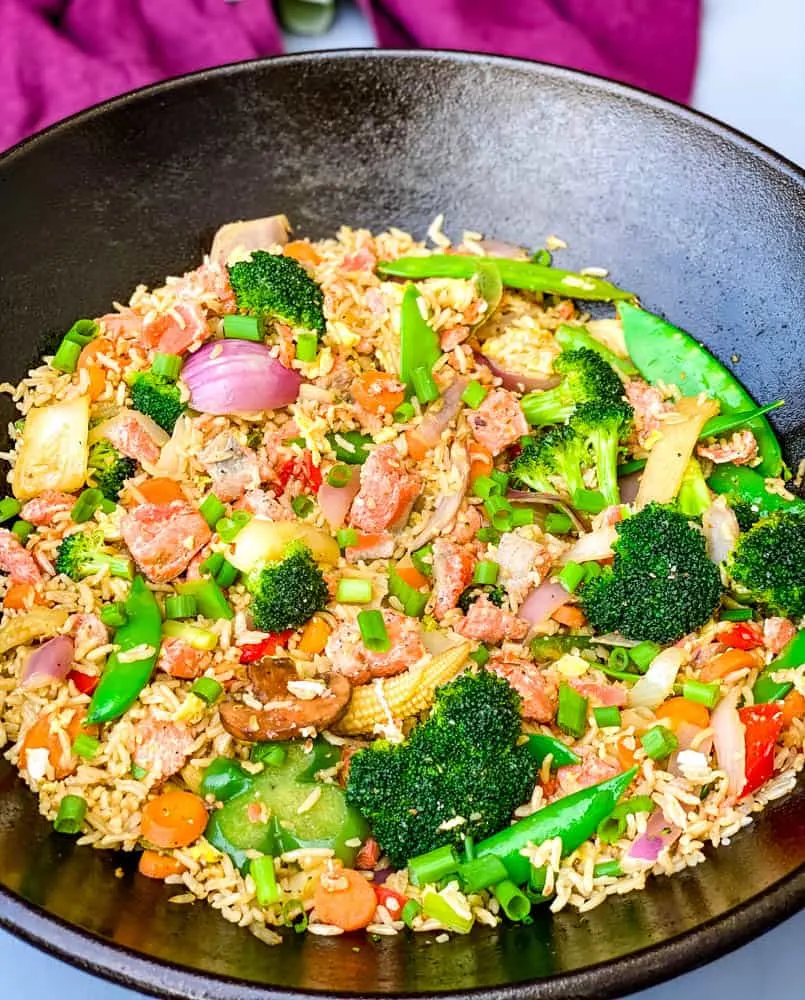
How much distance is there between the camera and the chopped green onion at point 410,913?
2.95 metres

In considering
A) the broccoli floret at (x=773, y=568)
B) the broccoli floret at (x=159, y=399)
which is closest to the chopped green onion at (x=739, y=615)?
the broccoli floret at (x=773, y=568)

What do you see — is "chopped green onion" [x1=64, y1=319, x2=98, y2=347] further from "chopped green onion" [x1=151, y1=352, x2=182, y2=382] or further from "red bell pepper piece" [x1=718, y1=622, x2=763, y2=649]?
"red bell pepper piece" [x1=718, y1=622, x2=763, y2=649]

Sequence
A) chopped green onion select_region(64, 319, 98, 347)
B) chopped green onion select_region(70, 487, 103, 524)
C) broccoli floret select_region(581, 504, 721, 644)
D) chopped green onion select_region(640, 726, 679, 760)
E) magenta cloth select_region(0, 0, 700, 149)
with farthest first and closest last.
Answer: magenta cloth select_region(0, 0, 700, 149)
chopped green onion select_region(64, 319, 98, 347)
chopped green onion select_region(70, 487, 103, 524)
broccoli floret select_region(581, 504, 721, 644)
chopped green onion select_region(640, 726, 679, 760)

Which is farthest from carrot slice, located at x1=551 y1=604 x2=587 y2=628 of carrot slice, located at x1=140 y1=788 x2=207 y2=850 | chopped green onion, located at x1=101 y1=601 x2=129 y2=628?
chopped green onion, located at x1=101 y1=601 x2=129 y2=628

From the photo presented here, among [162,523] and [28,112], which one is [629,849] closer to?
[162,523]

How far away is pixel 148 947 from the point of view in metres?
2.65

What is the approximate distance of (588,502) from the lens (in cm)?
368

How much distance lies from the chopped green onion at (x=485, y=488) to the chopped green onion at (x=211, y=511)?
2.75 ft

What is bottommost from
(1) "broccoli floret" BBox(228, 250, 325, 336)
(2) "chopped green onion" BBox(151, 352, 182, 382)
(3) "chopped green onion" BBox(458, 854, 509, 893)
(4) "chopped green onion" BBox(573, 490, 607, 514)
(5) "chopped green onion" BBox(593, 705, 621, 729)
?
(3) "chopped green onion" BBox(458, 854, 509, 893)

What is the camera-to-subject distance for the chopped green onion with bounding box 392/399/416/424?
12.5ft

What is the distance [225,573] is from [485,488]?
895mm

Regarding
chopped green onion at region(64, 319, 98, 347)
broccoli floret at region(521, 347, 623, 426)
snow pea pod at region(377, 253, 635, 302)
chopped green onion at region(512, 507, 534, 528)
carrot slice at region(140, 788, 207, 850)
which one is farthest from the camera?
snow pea pod at region(377, 253, 635, 302)

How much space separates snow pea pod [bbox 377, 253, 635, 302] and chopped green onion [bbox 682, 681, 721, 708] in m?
1.61

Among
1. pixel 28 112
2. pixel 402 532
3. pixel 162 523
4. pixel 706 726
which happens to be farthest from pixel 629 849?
pixel 28 112
